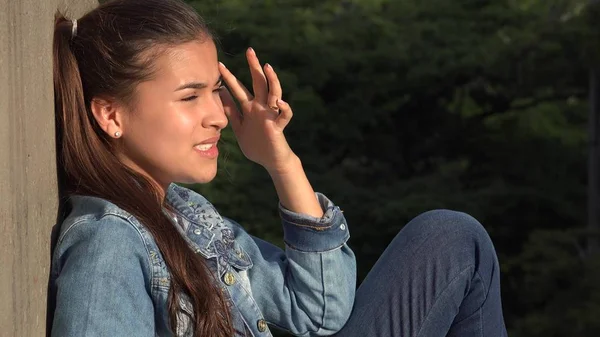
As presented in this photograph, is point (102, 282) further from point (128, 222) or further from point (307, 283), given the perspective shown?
point (307, 283)

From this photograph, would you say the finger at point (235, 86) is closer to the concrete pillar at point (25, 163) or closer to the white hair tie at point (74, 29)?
the white hair tie at point (74, 29)

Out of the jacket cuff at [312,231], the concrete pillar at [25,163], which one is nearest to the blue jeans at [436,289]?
the jacket cuff at [312,231]

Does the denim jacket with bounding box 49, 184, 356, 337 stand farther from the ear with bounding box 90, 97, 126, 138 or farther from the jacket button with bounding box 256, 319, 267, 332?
the ear with bounding box 90, 97, 126, 138

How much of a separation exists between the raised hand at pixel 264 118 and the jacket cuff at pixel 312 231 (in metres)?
0.11

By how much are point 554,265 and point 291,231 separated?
357 centimetres

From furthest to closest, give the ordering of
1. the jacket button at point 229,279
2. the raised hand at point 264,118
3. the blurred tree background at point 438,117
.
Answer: the blurred tree background at point 438,117 → the raised hand at point 264,118 → the jacket button at point 229,279

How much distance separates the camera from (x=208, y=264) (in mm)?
2008

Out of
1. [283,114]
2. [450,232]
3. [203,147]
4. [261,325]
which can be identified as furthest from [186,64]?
[450,232]

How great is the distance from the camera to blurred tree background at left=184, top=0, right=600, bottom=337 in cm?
581

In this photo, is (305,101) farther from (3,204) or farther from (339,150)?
(3,204)

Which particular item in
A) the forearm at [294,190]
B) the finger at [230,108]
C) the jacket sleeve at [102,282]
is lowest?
the forearm at [294,190]

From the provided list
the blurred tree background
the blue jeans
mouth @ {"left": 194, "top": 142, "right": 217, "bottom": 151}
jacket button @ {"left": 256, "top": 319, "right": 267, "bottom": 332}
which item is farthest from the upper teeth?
the blurred tree background

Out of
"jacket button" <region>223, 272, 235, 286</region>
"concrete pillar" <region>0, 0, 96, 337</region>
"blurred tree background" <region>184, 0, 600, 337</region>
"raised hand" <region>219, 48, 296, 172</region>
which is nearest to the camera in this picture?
"concrete pillar" <region>0, 0, 96, 337</region>

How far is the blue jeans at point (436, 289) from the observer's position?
217cm
